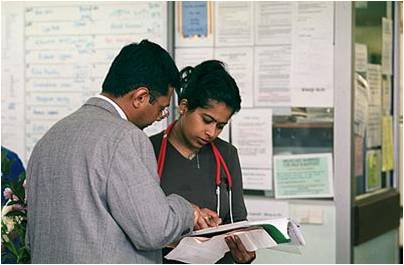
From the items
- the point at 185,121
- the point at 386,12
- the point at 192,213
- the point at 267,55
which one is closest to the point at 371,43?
the point at 386,12

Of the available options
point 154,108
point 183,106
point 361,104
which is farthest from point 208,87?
point 361,104

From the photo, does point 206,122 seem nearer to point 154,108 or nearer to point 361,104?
point 154,108

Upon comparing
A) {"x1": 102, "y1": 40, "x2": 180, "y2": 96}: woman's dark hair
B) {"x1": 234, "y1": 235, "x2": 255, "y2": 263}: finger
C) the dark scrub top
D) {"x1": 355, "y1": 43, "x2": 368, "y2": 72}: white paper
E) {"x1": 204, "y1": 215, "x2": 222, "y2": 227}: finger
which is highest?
{"x1": 355, "y1": 43, "x2": 368, "y2": 72}: white paper

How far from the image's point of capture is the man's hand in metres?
2.09

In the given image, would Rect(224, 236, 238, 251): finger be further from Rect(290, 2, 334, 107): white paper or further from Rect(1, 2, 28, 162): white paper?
Rect(1, 2, 28, 162): white paper

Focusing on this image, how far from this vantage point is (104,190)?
1.87 metres

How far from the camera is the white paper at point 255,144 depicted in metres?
3.76

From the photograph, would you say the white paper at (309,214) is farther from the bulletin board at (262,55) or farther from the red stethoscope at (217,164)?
the red stethoscope at (217,164)

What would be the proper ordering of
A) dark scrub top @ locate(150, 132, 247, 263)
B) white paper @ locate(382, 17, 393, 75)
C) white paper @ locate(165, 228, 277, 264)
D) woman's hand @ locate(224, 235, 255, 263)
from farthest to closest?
white paper @ locate(382, 17, 393, 75)
dark scrub top @ locate(150, 132, 247, 263)
woman's hand @ locate(224, 235, 255, 263)
white paper @ locate(165, 228, 277, 264)

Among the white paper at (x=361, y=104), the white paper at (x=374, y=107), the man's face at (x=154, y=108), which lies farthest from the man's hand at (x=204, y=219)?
the white paper at (x=374, y=107)

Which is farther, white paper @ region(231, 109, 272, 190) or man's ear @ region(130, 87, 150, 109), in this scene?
white paper @ region(231, 109, 272, 190)

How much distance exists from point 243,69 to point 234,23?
9.1 inches

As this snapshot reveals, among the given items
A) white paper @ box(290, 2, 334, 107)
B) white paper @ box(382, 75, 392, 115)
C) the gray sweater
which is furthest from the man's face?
white paper @ box(382, 75, 392, 115)

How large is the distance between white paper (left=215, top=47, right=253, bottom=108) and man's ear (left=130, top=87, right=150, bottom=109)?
1.77 meters
